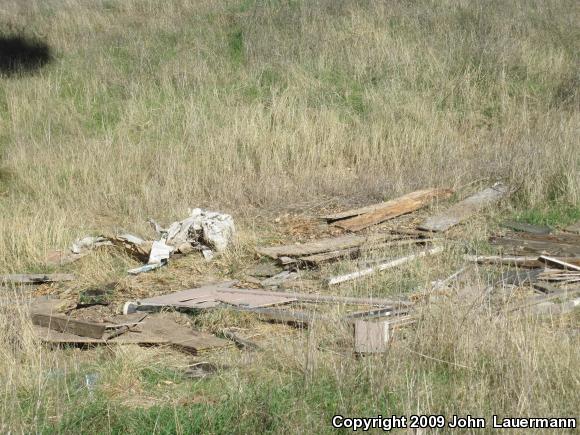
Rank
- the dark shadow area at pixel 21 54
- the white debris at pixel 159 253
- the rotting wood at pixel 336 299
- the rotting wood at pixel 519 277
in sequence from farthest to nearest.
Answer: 1. the dark shadow area at pixel 21 54
2. the white debris at pixel 159 253
3. the rotting wood at pixel 519 277
4. the rotting wood at pixel 336 299

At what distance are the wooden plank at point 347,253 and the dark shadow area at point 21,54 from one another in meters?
9.62

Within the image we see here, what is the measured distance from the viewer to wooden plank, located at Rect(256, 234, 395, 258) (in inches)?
315

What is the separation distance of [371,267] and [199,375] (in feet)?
9.06

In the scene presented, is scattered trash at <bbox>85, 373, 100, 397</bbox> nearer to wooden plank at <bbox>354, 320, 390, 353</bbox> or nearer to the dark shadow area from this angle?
wooden plank at <bbox>354, 320, 390, 353</bbox>

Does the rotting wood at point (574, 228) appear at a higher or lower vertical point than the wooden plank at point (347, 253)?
higher

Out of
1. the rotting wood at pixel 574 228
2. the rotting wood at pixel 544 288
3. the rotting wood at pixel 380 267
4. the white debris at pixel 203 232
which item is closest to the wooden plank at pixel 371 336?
the rotting wood at pixel 380 267

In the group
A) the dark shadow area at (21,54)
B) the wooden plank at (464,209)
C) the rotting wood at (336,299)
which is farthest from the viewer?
the dark shadow area at (21,54)

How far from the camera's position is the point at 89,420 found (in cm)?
413

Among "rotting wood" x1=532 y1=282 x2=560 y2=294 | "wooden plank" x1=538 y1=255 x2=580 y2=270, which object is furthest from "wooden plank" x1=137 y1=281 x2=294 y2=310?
"wooden plank" x1=538 y1=255 x2=580 y2=270

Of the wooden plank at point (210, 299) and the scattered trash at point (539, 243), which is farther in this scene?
the scattered trash at point (539, 243)

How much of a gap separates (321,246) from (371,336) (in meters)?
3.13

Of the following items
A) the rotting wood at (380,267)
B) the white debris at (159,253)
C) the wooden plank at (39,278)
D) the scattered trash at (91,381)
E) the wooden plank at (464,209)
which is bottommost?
the wooden plank at (39,278)

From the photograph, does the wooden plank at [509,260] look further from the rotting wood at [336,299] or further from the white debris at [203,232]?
the white debris at [203,232]

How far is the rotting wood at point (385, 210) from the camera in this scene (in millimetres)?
9133
